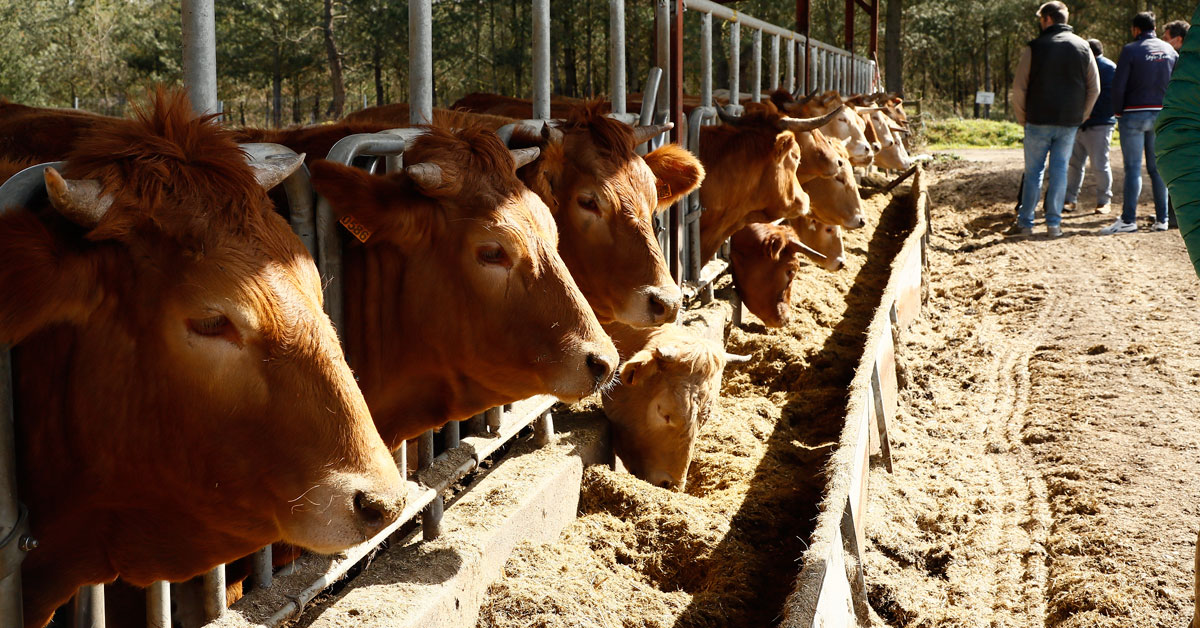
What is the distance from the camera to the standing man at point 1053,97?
11062 mm

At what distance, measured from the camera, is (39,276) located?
1798 millimetres

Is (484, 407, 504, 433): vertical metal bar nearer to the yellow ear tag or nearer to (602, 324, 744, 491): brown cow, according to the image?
(602, 324, 744, 491): brown cow

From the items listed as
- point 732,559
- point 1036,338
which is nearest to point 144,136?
point 732,559

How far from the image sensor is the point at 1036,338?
7734 millimetres

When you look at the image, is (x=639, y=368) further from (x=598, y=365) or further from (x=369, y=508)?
(x=369, y=508)

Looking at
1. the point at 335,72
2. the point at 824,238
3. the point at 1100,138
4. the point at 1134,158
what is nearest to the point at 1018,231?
the point at 1134,158

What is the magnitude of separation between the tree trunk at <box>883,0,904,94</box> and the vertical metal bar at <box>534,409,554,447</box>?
24.5 metres

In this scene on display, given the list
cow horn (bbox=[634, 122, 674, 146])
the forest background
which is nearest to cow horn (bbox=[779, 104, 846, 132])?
cow horn (bbox=[634, 122, 674, 146])

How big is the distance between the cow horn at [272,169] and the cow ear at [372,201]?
1.25 feet

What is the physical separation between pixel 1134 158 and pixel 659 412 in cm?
876

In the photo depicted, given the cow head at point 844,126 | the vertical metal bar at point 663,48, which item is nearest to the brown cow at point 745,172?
the vertical metal bar at point 663,48

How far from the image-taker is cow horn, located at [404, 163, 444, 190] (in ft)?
9.37

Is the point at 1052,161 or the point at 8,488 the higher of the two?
the point at 1052,161

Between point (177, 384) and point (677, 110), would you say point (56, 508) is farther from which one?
Answer: point (677, 110)
